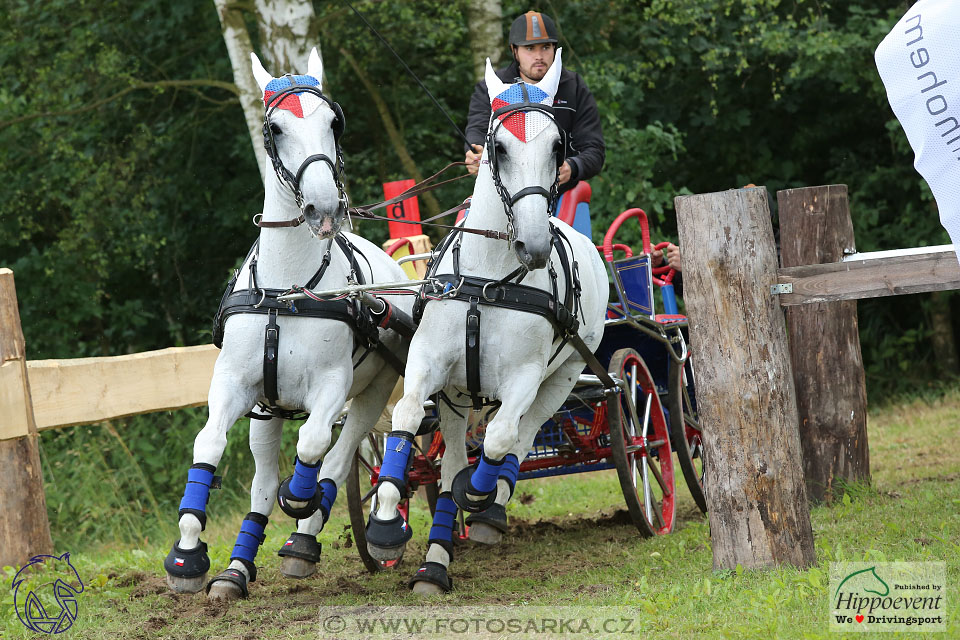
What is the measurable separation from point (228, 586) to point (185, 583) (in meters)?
0.50

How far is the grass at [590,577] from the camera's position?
12.2ft

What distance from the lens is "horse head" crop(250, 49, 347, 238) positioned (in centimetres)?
403

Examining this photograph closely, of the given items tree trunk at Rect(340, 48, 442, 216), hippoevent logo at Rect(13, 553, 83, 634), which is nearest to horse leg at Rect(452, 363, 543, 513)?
hippoevent logo at Rect(13, 553, 83, 634)

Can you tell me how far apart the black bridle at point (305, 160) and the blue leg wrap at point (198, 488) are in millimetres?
1151

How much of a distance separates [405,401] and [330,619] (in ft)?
3.05

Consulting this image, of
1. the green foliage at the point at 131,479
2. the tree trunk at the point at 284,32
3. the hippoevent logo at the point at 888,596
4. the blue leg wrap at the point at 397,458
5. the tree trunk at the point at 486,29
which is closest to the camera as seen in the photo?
the hippoevent logo at the point at 888,596

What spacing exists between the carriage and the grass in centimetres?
31

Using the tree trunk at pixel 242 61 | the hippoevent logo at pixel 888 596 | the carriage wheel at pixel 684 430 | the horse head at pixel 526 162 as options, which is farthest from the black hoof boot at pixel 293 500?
the tree trunk at pixel 242 61

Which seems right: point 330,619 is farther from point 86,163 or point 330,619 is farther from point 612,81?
point 86,163

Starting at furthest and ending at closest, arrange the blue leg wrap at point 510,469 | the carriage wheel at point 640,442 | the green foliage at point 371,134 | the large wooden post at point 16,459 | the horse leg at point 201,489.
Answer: the green foliage at point 371,134 < the carriage wheel at point 640,442 < the large wooden post at point 16,459 < the blue leg wrap at point 510,469 < the horse leg at point 201,489

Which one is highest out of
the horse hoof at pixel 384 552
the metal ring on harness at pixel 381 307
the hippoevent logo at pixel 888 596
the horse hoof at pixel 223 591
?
the metal ring on harness at pixel 381 307

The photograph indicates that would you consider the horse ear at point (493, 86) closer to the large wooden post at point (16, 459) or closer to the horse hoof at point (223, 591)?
the horse hoof at point (223, 591)

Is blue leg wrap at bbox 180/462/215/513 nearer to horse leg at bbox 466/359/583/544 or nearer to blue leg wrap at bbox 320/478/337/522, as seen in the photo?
blue leg wrap at bbox 320/478/337/522

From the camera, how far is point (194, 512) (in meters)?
4.14
